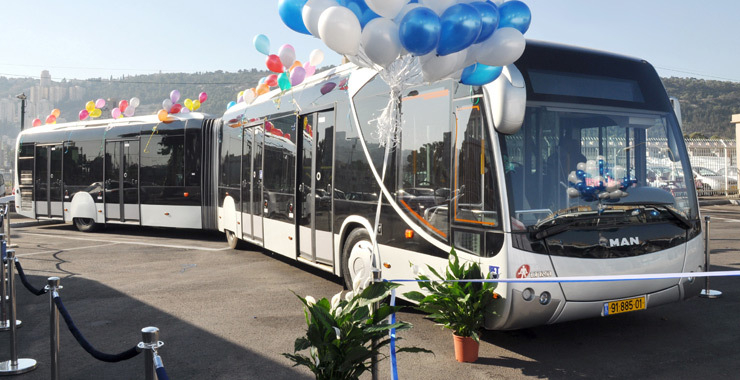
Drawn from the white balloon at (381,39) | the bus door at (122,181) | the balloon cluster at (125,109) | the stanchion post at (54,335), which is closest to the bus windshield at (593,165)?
the white balloon at (381,39)

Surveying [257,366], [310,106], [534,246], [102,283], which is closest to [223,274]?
[102,283]

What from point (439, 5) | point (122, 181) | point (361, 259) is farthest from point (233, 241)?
point (439, 5)

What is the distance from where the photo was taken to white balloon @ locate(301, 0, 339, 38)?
4777mm

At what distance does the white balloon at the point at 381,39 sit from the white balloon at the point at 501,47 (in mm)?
678

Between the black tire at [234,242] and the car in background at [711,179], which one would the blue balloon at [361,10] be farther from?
the car in background at [711,179]

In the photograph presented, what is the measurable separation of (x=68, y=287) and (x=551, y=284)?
23.8 ft

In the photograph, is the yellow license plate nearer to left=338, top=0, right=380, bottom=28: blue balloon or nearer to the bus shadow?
the bus shadow

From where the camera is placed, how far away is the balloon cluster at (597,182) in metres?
5.54

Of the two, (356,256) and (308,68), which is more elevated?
(308,68)

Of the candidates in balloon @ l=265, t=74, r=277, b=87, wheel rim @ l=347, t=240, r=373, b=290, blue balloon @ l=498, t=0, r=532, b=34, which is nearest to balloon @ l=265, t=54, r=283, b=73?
balloon @ l=265, t=74, r=277, b=87

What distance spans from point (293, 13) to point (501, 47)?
1.73m

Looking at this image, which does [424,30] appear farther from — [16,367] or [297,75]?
[297,75]

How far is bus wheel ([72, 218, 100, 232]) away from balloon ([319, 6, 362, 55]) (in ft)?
48.1

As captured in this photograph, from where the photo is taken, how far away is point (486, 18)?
4.84 m
